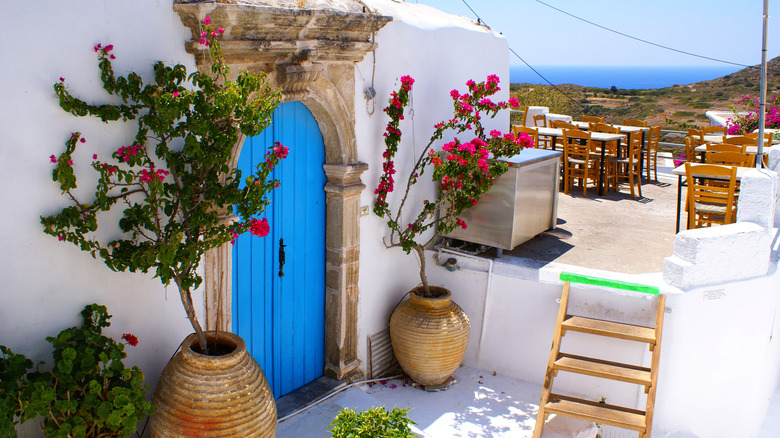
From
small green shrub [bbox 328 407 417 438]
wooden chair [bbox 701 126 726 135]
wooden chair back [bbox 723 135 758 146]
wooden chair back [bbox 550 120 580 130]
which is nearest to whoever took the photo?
small green shrub [bbox 328 407 417 438]

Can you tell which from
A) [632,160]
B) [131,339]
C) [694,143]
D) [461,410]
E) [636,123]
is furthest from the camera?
[636,123]

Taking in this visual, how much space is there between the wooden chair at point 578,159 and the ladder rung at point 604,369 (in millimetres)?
4242

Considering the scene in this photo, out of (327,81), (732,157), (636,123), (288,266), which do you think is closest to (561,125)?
(636,123)

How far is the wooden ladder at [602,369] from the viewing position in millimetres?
4887

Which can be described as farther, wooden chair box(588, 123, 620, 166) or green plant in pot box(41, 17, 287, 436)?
wooden chair box(588, 123, 620, 166)

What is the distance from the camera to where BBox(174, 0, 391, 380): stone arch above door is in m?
3.83

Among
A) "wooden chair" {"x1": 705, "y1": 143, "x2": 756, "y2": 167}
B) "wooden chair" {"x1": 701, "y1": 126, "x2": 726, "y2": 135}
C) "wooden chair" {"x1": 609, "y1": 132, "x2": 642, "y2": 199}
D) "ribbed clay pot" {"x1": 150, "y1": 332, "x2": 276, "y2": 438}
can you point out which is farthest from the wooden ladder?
"wooden chair" {"x1": 701, "y1": 126, "x2": 726, "y2": 135}

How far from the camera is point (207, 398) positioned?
3469 mm

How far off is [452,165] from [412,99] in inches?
29.6

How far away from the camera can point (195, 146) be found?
132 inches

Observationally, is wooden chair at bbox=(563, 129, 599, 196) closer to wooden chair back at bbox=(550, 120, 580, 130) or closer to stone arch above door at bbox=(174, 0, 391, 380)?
wooden chair back at bbox=(550, 120, 580, 130)

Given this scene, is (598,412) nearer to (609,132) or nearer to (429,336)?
(429,336)

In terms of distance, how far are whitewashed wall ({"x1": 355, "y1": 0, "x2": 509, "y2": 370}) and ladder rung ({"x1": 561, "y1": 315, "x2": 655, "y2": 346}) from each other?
160 centimetres

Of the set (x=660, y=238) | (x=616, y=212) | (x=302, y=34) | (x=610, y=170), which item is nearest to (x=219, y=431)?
(x=302, y=34)
